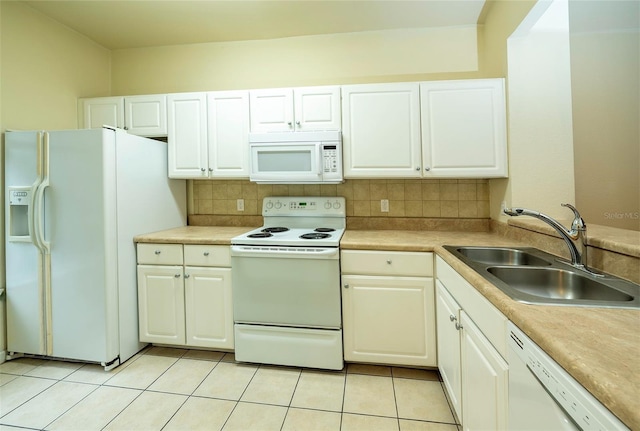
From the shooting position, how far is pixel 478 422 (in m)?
1.12

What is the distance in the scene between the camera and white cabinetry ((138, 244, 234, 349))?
2049mm

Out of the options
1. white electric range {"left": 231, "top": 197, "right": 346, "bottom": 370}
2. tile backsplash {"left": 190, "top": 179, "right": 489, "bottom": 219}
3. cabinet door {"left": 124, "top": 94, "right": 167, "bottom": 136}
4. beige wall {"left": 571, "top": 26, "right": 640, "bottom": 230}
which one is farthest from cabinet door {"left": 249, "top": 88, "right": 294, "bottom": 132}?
beige wall {"left": 571, "top": 26, "right": 640, "bottom": 230}

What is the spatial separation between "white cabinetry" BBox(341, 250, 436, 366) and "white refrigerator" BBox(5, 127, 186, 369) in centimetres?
156

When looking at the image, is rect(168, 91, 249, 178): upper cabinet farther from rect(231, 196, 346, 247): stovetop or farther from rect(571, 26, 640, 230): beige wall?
rect(571, 26, 640, 230): beige wall

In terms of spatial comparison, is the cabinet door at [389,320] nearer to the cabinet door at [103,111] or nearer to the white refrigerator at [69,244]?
the white refrigerator at [69,244]

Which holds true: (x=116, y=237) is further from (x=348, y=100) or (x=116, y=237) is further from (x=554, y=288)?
(x=554, y=288)

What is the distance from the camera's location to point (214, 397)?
1699mm

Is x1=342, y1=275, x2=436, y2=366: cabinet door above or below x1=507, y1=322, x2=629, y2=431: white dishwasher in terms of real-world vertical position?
below

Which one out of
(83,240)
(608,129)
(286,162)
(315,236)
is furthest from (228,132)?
(608,129)

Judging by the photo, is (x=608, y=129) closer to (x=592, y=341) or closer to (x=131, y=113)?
(x=592, y=341)

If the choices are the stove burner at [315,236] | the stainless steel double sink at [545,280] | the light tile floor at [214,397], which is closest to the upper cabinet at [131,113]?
the stove burner at [315,236]

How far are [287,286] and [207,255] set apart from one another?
2.08 ft

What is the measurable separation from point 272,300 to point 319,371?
570 millimetres

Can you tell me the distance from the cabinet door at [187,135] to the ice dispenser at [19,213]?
2.97 feet
